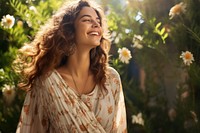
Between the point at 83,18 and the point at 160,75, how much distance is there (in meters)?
0.98

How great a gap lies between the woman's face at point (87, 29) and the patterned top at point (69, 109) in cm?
15

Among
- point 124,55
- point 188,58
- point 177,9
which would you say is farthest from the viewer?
point 124,55

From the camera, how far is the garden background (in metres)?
1.70

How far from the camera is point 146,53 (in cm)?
203

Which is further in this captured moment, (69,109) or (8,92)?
(8,92)

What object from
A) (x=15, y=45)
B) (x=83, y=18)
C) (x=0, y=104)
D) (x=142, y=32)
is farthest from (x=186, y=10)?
(x=0, y=104)

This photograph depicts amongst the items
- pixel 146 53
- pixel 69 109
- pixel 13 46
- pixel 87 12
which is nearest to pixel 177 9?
pixel 146 53

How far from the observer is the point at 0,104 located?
6.30 ft

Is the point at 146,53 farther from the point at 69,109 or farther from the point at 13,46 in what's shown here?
the point at 69,109

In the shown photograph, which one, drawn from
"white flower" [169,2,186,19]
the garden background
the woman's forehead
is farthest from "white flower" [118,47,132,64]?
the woman's forehead

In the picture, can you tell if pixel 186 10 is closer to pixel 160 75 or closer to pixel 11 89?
pixel 160 75

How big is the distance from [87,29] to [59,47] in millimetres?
123

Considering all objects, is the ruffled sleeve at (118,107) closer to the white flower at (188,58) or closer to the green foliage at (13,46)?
the white flower at (188,58)

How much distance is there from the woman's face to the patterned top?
0.51ft
